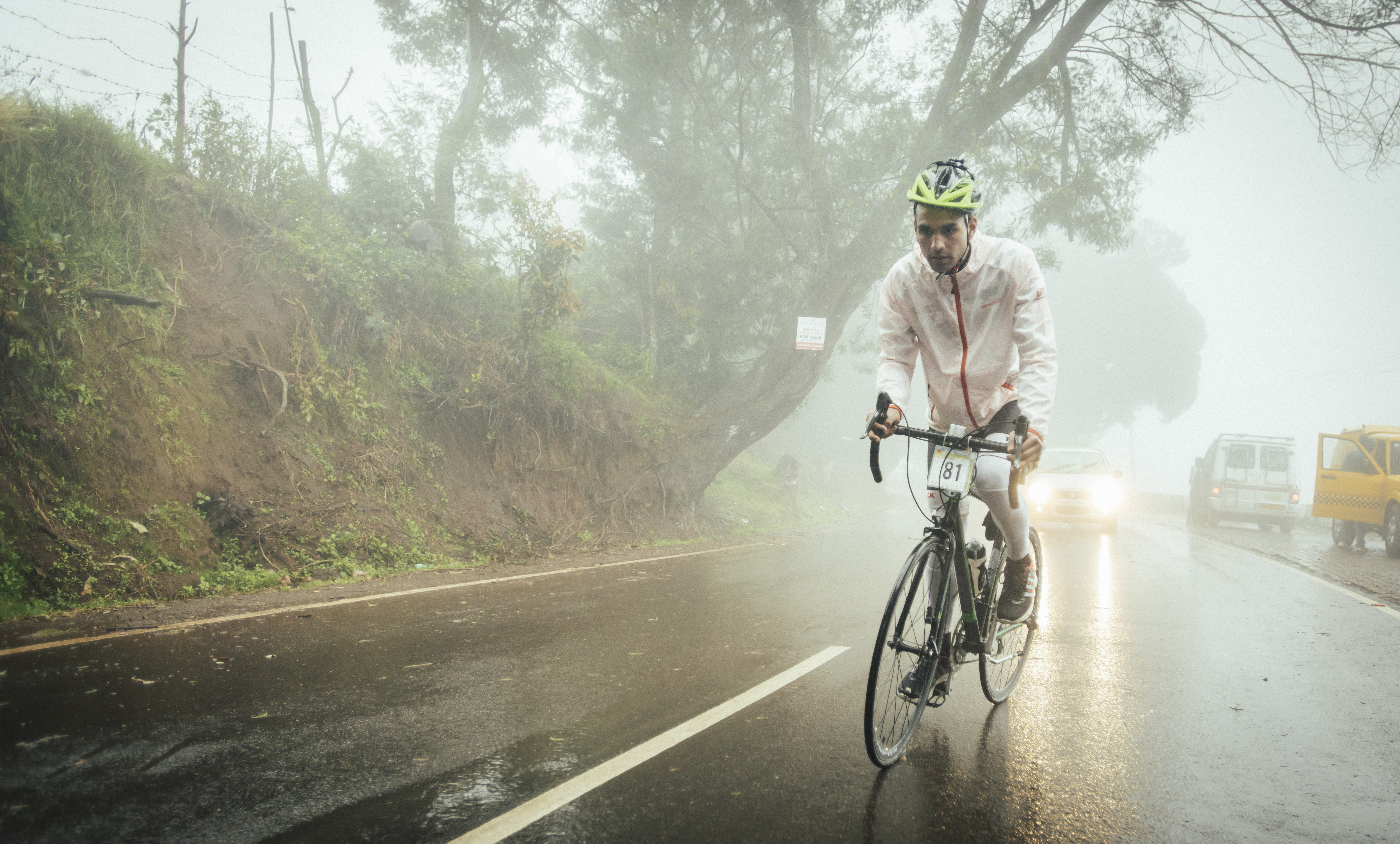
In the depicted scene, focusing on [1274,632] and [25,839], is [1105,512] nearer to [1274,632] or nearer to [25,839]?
[1274,632]

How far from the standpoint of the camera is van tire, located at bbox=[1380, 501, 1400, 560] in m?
12.6

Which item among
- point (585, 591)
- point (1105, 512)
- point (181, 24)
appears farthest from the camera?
point (1105, 512)

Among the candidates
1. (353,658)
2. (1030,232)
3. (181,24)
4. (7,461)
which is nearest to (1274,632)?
(353,658)

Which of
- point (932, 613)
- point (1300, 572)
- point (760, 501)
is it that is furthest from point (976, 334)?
point (760, 501)

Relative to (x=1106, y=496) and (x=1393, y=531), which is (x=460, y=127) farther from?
(x=1393, y=531)

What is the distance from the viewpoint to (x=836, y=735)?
346cm

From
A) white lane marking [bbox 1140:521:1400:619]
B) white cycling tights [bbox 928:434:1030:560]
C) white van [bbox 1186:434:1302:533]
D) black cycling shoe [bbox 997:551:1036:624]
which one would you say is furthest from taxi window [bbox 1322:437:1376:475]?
white cycling tights [bbox 928:434:1030:560]

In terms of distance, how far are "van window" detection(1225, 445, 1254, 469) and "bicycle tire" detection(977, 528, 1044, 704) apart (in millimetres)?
18830

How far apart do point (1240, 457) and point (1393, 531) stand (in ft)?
22.3

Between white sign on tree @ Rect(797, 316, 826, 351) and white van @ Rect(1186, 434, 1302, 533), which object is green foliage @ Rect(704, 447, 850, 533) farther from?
white van @ Rect(1186, 434, 1302, 533)

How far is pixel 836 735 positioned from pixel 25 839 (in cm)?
295

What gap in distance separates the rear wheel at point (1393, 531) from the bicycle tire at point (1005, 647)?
12782 millimetres

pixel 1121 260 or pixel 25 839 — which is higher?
pixel 1121 260

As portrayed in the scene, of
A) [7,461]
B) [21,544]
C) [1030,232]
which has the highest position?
[1030,232]
